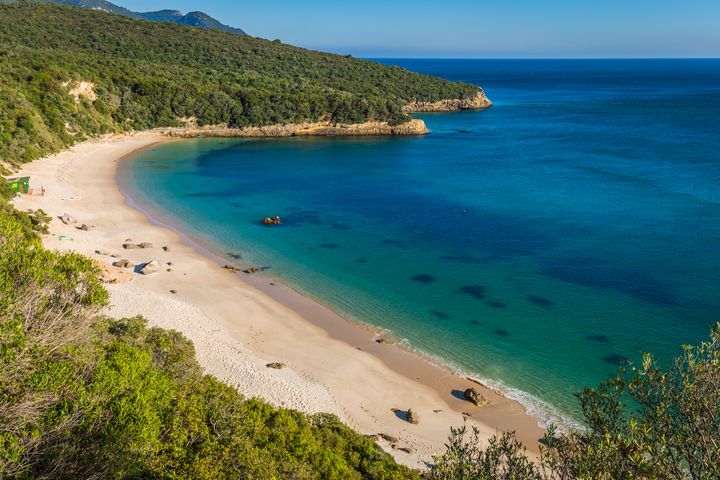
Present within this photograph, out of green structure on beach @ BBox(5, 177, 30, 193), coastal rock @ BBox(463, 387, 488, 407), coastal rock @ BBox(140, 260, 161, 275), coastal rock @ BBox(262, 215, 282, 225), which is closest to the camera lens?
coastal rock @ BBox(463, 387, 488, 407)

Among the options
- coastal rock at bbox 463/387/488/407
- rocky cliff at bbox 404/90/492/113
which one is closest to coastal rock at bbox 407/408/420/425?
coastal rock at bbox 463/387/488/407

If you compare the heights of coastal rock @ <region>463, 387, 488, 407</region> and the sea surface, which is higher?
the sea surface

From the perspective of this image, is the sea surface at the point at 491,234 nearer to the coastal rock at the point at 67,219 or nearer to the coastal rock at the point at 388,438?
the coastal rock at the point at 388,438

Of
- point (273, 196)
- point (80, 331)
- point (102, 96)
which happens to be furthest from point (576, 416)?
point (102, 96)

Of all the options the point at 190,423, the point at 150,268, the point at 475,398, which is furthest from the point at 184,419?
the point at 150,268

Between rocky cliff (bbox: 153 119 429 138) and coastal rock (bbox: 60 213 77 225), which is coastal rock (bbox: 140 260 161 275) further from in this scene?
rocky cliff (bbox: 153 119 429 138)

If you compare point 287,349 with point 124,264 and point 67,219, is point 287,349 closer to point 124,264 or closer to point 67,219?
point 124,264

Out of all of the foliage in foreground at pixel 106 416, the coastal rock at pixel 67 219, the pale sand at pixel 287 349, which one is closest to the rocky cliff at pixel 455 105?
the pale sand at pixel 287 349

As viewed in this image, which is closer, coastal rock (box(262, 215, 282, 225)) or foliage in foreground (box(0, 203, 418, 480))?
foliage in foreground (box(0, 203, 418, 480))
